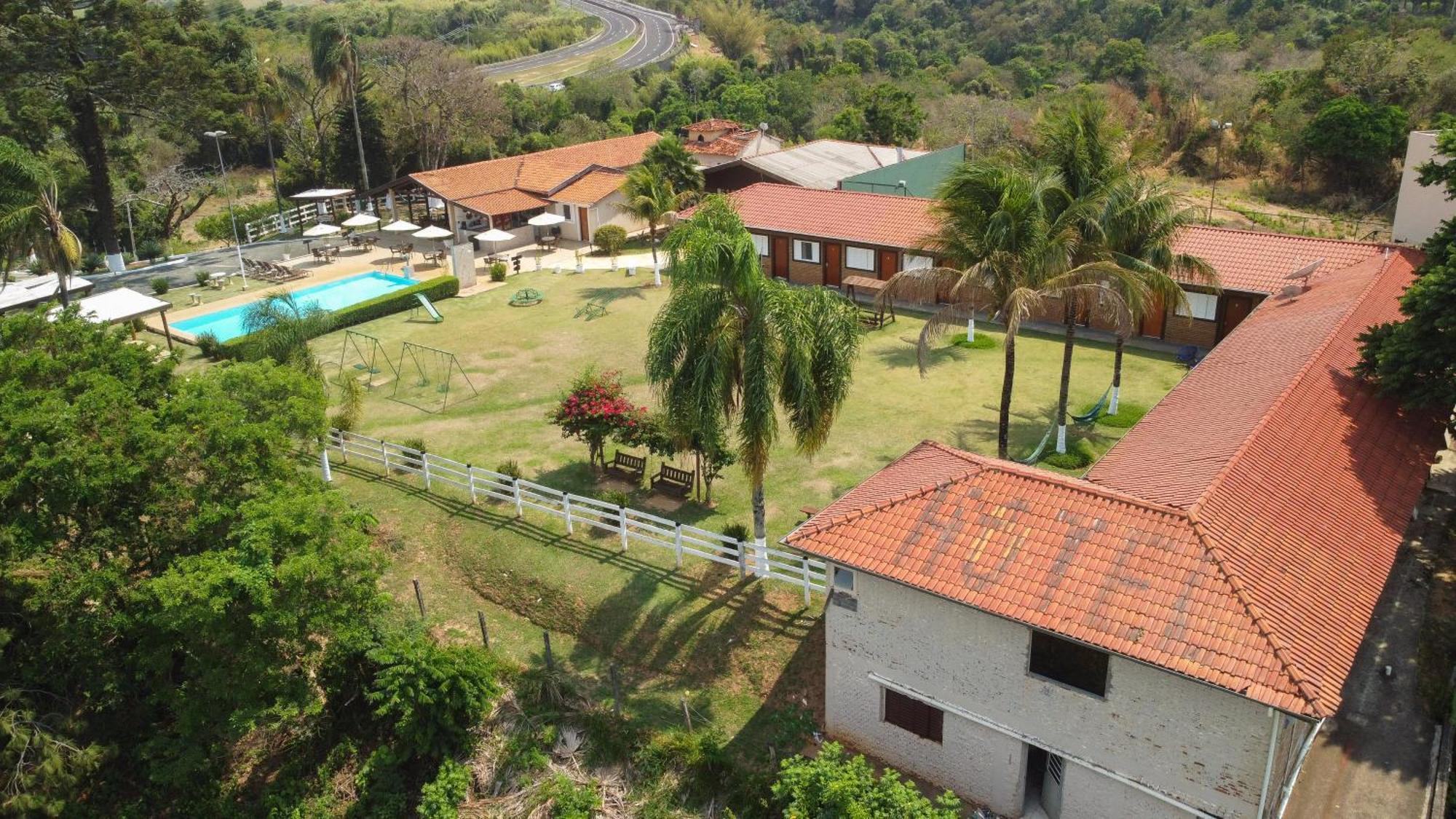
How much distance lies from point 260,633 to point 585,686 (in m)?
5.37

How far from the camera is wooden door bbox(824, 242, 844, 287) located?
37250 millimetres

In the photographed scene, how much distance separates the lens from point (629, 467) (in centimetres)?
2342

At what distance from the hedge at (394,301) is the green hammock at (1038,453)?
23.4 metres

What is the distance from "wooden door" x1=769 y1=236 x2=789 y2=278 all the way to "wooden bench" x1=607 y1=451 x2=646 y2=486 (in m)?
16.9

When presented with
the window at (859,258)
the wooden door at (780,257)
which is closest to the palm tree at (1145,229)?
the window at (859,258)

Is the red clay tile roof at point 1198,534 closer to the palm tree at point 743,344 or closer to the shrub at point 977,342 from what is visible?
the palm tree at point 743,344

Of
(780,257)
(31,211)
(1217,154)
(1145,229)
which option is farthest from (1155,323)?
(31,211)

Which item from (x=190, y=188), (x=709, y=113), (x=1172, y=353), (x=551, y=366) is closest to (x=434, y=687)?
(x=551, y=366)

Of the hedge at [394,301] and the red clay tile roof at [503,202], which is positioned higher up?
the red clay tile roof at [503,202]

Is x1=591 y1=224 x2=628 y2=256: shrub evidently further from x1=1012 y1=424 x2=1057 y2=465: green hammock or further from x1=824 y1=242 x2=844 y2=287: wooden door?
x1=1012 y1=424 x2=1057 y2=465: green hammock

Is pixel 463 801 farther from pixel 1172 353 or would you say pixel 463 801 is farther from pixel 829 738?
pixel 1172 353

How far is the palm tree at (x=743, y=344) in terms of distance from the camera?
52.9 feet

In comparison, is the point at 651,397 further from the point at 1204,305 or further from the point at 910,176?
the point at 910,176

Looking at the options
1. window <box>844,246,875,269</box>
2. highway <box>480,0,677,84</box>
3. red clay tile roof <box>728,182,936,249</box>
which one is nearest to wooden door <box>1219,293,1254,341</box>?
red clay tile roof <box>728,182,936,249</box>
